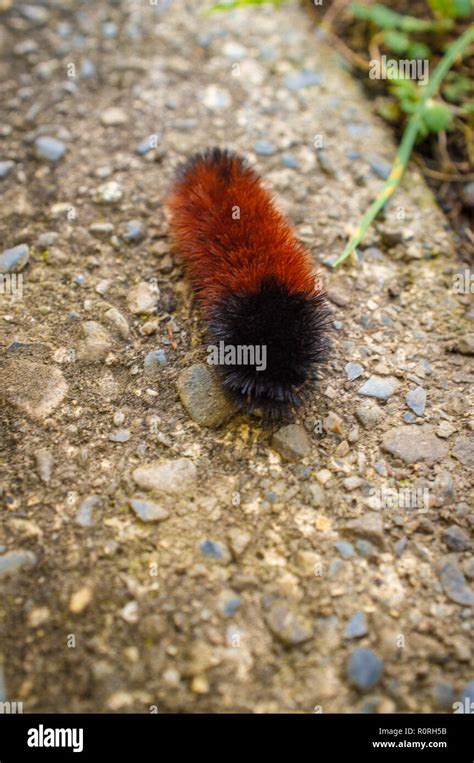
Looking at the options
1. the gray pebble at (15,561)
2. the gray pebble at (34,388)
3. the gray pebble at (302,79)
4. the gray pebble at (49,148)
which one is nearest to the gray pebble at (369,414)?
the gray pebble at (34,388)

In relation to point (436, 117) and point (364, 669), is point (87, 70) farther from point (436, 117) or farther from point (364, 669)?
point (364, 669)

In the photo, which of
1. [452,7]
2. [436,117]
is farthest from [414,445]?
[452,7]

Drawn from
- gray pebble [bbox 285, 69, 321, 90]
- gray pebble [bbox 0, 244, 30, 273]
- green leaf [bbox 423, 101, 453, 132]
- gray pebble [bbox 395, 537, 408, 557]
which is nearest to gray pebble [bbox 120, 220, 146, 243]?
gray pebble [bbox 0, 244, 30, 273]

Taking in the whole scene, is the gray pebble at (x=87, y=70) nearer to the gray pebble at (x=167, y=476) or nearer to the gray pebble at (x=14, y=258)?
the gray pebble at (x=14, y=258)

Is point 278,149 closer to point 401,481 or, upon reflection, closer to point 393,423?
point 393,423

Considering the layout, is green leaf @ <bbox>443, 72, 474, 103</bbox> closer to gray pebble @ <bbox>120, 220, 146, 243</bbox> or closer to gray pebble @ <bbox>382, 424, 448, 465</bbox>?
gray pebble @ <bbox>120, 220, 146, 243</bbox>
